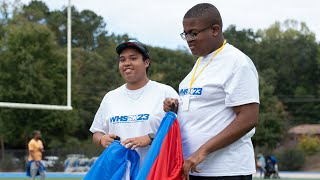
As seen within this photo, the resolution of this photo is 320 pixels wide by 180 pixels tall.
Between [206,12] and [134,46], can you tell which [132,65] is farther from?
[206,12]

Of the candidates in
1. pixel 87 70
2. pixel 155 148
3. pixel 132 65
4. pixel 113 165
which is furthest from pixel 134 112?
pixel 87 70

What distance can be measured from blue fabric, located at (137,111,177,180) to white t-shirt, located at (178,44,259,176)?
0.45 ft

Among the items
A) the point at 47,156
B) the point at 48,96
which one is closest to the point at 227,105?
the point at 47,156

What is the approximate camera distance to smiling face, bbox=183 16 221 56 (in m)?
3.98

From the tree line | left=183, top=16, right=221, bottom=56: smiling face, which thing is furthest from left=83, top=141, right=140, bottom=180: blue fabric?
the tree line

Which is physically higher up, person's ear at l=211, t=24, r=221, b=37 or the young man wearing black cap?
person's ear at l=211, t=24, r=221, b=37

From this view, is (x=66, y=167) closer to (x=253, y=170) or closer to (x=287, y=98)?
(x=253, y=170)

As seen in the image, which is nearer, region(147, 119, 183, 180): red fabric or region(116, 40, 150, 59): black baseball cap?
region(147, 119, 183, 180): red fabric

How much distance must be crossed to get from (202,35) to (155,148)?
0.74 m

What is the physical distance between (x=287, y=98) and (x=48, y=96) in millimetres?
→ 38190

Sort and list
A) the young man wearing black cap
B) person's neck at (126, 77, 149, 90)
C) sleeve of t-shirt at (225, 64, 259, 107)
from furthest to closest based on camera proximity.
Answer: person's neck at (126, 77, 149, 90)
the young man wearing black cap
sleeve of t-shirt at (225, 64, 259, 107)

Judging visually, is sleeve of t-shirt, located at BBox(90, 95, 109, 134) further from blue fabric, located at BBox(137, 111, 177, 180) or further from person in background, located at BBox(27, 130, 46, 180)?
person in background, located at BBox(27, 130, 46, 180)

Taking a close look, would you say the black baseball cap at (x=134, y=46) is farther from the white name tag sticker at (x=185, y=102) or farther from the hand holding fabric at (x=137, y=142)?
the white name tag sticker at (x=185, y=102)

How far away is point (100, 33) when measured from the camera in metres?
84.4
